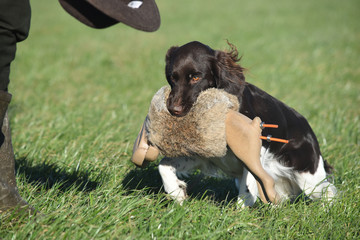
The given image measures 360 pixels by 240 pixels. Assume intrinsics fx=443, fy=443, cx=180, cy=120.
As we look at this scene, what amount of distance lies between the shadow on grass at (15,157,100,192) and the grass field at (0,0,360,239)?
0.05 feet

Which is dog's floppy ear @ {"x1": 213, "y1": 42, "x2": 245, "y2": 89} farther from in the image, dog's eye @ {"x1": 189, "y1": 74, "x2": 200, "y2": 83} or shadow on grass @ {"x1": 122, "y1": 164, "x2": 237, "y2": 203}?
shadow on grass @ {"x1": 122, "y1": 164, "x2": 237, "y2": 203}

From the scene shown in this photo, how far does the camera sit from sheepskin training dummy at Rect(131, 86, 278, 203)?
2.73 metres

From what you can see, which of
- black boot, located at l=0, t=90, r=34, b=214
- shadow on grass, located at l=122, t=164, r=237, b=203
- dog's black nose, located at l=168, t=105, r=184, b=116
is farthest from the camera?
shadow on grass, located at l=122, t=164, r=237, b=203

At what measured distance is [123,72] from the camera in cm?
916

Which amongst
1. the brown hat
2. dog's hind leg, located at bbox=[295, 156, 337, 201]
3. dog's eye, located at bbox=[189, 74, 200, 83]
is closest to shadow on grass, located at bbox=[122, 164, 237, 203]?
dog's hind leg, located at bbox=[295, 156, 337, 201]

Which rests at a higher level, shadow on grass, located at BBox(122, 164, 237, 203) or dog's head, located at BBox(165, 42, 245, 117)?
dog's head, located at BBox(165, 42, 245, 117)

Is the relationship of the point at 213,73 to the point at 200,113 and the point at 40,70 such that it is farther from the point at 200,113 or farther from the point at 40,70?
the point at 40,70

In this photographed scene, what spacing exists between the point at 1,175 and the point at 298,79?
724cm

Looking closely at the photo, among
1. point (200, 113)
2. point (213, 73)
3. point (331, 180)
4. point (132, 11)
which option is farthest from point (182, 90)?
point (331, 180)

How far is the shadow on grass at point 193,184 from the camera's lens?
144 inches

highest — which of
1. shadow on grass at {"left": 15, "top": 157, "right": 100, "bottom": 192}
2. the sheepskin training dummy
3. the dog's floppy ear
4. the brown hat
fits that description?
the brown hat

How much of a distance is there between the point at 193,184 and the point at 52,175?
3.92ft

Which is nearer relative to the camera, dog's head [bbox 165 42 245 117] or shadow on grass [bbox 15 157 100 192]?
shadow on grass [bbox 15 157 100 192]

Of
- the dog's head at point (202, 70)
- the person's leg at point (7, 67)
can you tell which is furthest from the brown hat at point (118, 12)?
the dog's head at point (202, 70)
